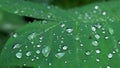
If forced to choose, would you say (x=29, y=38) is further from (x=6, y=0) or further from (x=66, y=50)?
(x=6, y=0)

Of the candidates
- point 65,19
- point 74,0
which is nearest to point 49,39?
point 65,19

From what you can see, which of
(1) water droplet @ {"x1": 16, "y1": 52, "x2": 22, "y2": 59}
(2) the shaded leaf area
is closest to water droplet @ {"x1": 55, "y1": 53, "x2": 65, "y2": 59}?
(1) water droplet @ {"x1": 16, "y1": 52, "x2": 22, "y2": 59}

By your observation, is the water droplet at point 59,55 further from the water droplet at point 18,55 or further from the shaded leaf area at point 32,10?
the shaded leaf area at point 32,10

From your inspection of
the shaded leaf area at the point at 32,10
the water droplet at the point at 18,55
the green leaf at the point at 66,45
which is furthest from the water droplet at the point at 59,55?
the shaded leaf area at the point at 32,10

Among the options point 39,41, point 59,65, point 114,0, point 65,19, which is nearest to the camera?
point 59,65

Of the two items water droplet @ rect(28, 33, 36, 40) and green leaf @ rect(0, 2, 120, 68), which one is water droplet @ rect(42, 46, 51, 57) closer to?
green leaf @ rect(0, 2, 120, 68)

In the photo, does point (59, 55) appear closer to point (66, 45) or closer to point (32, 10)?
point (66, 45)
